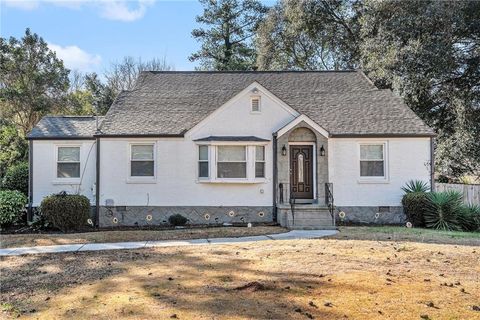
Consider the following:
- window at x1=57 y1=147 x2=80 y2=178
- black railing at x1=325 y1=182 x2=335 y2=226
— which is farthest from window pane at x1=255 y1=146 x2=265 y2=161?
window at x1=57 y1=147 x2=80 y2=178

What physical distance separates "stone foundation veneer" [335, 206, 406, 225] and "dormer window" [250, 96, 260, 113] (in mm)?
4720

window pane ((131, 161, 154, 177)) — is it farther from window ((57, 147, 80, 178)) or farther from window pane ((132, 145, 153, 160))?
window ((57, 147, 80, 178))

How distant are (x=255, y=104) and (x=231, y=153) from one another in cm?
206

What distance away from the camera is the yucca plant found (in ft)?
44.7

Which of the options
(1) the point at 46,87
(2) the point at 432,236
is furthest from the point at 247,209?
(1) the point at 46,87

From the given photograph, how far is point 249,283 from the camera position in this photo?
600 centimetres

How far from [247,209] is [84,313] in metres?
9.87

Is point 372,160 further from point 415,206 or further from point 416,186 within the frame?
point 415,206

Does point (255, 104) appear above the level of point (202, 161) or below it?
above

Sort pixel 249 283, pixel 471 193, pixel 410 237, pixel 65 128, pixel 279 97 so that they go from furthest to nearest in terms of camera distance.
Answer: pixel 279 97 → pixel 471 193 → pixel 65 128 → pixel 410 237 → pixel 249 283

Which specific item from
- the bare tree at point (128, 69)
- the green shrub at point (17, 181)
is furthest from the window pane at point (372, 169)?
the bare tree at point (128, 69)

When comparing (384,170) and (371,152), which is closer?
(384,170)

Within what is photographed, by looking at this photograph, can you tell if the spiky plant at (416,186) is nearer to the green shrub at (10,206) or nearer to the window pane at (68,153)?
the window pane at (68,153)

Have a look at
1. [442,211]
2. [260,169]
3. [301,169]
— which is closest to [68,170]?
[260,169]
